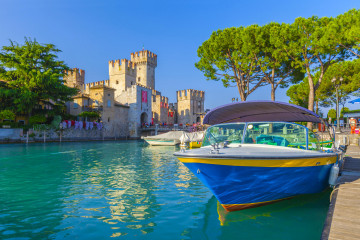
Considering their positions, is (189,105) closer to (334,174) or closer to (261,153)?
(334,174)

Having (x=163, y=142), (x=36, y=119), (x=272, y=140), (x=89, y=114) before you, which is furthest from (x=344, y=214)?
(x=89, y=114)

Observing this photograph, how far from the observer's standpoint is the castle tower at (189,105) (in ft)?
209

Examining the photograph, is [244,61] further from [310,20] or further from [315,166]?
[315,166]

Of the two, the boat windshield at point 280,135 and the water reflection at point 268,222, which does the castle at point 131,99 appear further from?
the water reflection at point 268,222

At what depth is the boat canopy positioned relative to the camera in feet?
20.9

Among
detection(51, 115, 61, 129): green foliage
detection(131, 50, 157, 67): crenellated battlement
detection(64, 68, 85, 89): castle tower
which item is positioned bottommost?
detection(51, 115, 61, 129): green foliage

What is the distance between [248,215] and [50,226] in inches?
153

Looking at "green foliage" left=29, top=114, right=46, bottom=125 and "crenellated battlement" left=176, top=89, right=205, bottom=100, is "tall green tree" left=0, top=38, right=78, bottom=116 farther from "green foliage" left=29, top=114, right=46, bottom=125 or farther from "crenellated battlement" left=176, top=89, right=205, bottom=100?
"crenellated battlement" left=176, top=89, right=205, bottom=100

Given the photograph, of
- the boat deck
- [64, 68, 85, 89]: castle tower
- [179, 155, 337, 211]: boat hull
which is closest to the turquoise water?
[179, 155, 337, 211]: boat hull

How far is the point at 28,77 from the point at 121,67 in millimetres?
27009

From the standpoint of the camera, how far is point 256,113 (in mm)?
7273

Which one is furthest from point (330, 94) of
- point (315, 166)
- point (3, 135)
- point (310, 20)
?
point (3, 135)

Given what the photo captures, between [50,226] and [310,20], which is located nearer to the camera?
[50,226]

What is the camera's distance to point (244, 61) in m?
22.4
